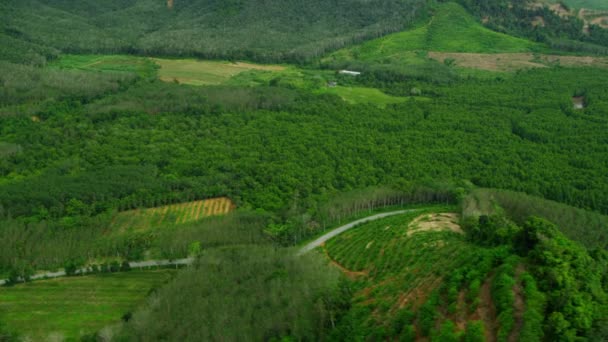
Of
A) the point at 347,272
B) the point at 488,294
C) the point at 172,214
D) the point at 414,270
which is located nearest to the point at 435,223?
the point at 347,272

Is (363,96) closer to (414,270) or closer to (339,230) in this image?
(339,230)

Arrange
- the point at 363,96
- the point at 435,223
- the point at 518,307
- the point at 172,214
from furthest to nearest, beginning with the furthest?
1. the point at 363,96
2. the point at 172,214
3. the point at 435,223
4. the point at 518,307

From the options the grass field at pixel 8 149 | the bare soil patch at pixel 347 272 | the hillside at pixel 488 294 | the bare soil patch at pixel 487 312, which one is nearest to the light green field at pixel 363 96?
the bare soil patch at pixel 347 272

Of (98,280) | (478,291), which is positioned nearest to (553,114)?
(478,291)

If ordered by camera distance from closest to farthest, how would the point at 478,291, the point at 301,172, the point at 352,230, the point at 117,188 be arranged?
the point at 478,291
the point at 352,230
the point at 117,188
the point at 301,172

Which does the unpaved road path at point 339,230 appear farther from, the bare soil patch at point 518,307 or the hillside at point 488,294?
the bare soil patch at point 518,307

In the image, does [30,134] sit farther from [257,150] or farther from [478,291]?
[478,291]
